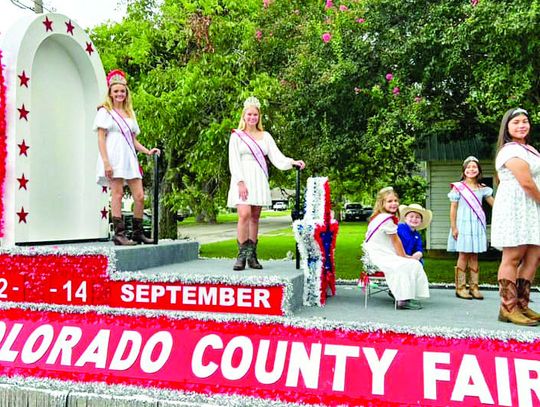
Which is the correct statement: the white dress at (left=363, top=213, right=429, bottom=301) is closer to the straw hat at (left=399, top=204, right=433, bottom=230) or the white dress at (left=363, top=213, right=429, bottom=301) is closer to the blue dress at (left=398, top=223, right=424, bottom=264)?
the blue dress at (left=398, top=223, right=424, bottom=264)

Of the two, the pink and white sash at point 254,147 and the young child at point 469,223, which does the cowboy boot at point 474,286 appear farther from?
the pink and white sash at point 254,147

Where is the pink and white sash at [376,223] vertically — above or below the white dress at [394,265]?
above

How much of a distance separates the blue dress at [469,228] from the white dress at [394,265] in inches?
Result: 36.6

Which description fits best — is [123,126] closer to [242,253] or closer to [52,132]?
[52,132]

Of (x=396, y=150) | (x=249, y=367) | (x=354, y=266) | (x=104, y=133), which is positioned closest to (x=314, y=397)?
A: (x=249, y=367)

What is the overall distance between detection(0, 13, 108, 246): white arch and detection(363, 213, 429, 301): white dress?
328 centimetres

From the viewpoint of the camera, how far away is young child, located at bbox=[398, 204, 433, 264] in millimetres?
5258

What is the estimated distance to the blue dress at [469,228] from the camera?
534 cm

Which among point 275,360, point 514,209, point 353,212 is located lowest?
point 275,360

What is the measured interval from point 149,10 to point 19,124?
8255mm

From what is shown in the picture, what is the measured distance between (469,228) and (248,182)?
228 centimetres

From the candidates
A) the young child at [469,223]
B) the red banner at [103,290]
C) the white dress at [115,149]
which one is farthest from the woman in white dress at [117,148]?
the young child at [469,223]

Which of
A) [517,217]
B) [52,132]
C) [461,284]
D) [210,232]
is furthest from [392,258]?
[210,232]

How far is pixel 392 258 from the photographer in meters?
4.69
